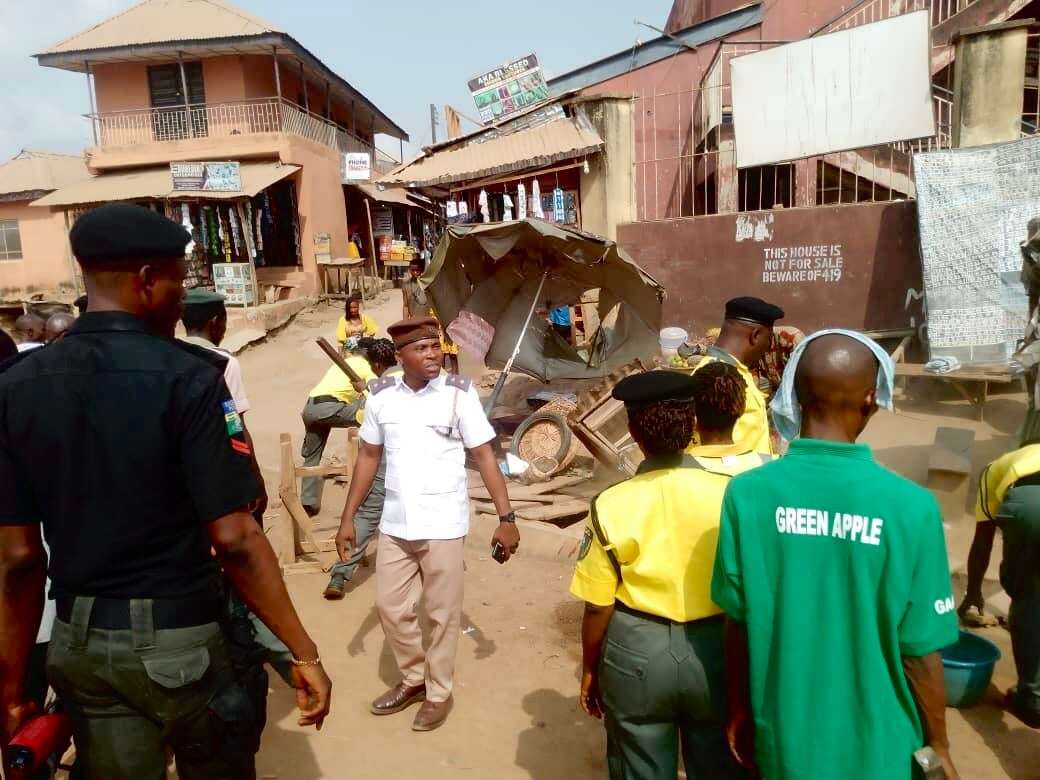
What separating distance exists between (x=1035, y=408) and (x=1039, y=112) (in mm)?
6054

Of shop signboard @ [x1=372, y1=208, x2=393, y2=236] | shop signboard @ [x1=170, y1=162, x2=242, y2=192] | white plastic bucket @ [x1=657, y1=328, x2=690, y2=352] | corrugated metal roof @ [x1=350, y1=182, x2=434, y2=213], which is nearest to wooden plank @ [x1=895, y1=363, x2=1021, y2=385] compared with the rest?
white plastic bucket @ [x1=657, y1=328, x2=690, y2=352]

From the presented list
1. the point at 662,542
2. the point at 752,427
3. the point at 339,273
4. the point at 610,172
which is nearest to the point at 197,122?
the point at 339,273

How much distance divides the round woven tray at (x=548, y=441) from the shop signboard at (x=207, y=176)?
498 inches

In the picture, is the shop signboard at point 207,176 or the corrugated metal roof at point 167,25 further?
the corrugated metal roof at point 167,25

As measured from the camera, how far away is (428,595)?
11.5ft

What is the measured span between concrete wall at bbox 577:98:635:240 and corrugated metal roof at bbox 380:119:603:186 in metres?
0.20

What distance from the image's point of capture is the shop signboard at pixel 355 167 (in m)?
21.8

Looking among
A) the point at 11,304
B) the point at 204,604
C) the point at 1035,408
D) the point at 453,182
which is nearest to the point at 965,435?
the point at 1035,408

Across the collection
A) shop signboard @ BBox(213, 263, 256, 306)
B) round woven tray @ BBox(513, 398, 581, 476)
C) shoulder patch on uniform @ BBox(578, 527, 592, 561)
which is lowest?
round woven tray @ BBox(513, 398, 581, 476)

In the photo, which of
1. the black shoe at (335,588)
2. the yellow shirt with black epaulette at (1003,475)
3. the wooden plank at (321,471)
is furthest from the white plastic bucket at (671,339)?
the yellow shirt with black epaulette at (1003,475)

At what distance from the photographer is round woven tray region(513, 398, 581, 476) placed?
6973mm

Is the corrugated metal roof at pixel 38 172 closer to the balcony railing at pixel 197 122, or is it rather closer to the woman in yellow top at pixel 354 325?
the balcony railing at pixel 197 122

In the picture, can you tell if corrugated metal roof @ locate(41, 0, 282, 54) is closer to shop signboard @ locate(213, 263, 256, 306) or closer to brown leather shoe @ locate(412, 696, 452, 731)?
shop signboard @ locate(213, 263, 256, 306)

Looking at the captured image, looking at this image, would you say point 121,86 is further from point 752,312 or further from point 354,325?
point 752,312
